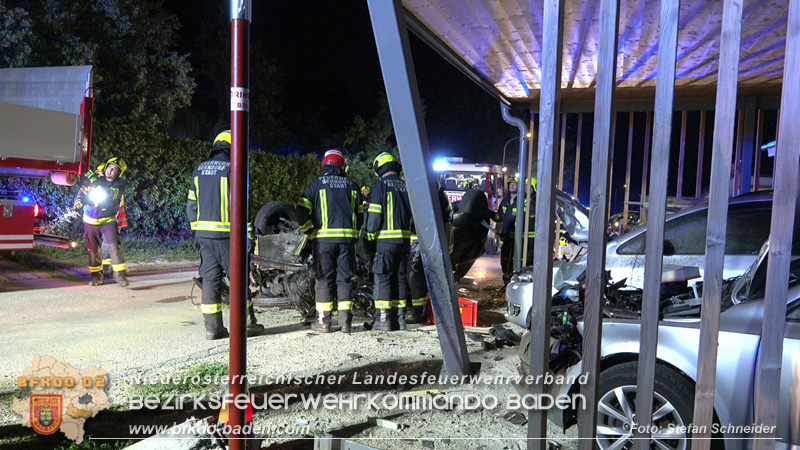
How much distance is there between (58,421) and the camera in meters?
3.67

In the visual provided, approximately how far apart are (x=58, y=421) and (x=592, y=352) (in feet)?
11.4

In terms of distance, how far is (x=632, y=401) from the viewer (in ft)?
10.7

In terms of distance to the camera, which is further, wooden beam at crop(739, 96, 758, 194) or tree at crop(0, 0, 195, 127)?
tree at crop(0, 0, 195, 127)

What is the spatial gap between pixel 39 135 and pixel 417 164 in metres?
7.42

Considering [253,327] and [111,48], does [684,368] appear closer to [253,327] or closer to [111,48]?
[253,327]

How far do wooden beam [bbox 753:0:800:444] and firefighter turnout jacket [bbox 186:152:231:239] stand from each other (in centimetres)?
490

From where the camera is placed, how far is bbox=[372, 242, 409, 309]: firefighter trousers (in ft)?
21.7

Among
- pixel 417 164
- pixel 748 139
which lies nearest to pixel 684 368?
pixel 417 164

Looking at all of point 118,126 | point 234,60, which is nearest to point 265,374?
point 234,60

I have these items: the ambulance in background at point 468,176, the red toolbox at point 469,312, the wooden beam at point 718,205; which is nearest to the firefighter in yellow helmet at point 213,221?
the red toolbox at point 469,312

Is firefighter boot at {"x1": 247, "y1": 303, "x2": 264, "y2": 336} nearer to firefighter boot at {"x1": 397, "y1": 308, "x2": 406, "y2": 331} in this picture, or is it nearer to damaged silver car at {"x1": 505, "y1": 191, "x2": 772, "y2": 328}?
firefighter boot at {"x1": 397, "y1": 308, "x2": 406, "y2": 331}

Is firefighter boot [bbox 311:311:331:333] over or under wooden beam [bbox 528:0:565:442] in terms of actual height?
under

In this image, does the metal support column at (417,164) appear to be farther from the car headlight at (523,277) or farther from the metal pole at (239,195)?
the car headlight at (523,277)

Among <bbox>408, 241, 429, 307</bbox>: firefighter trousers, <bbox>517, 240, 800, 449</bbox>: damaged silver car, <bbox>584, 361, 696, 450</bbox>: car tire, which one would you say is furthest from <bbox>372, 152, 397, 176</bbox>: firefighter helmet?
<bbox>584, 361, 696, 450</bbox>: car tire
